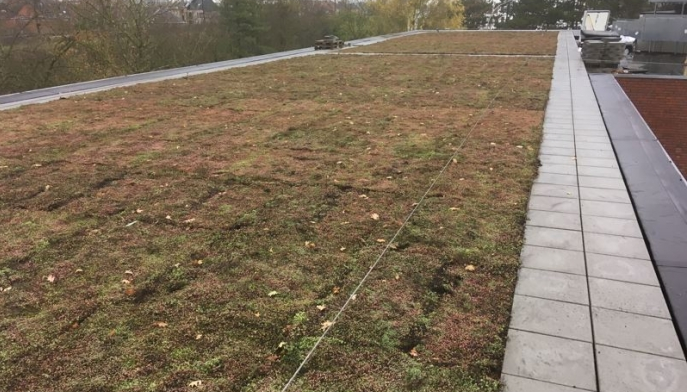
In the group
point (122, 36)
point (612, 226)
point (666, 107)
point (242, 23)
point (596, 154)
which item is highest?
point (242, 23)

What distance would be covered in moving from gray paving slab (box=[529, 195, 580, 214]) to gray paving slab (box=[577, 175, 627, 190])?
1.48 ft

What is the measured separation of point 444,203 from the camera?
3.88m

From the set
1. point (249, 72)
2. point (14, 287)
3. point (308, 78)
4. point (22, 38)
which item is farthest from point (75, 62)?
point (14, 287)

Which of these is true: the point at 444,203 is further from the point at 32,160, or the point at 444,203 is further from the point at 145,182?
the point at 32,160

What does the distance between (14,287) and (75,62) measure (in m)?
17.1

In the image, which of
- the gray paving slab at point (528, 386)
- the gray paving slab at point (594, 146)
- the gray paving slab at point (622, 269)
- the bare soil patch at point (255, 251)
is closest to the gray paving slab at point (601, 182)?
the bare soil patch at point (255, 251)

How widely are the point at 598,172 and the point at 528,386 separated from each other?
3.21 meters

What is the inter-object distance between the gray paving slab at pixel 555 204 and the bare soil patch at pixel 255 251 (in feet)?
0.40

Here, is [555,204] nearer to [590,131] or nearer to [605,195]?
[605,195]

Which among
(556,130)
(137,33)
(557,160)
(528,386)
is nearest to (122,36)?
(137,33)

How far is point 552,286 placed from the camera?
2648 mm

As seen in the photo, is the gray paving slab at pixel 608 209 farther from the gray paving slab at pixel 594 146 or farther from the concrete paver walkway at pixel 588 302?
the gray paving slab at pixel 594 146

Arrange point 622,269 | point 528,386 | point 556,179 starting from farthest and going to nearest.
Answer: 1. point 556,179
2. point 622,269
3. point 528,386

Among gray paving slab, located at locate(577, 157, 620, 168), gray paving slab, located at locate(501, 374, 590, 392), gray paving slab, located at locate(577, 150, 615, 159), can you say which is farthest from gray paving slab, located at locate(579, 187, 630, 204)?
gray paving slab, located at locate(501, 374, 590, 392)
